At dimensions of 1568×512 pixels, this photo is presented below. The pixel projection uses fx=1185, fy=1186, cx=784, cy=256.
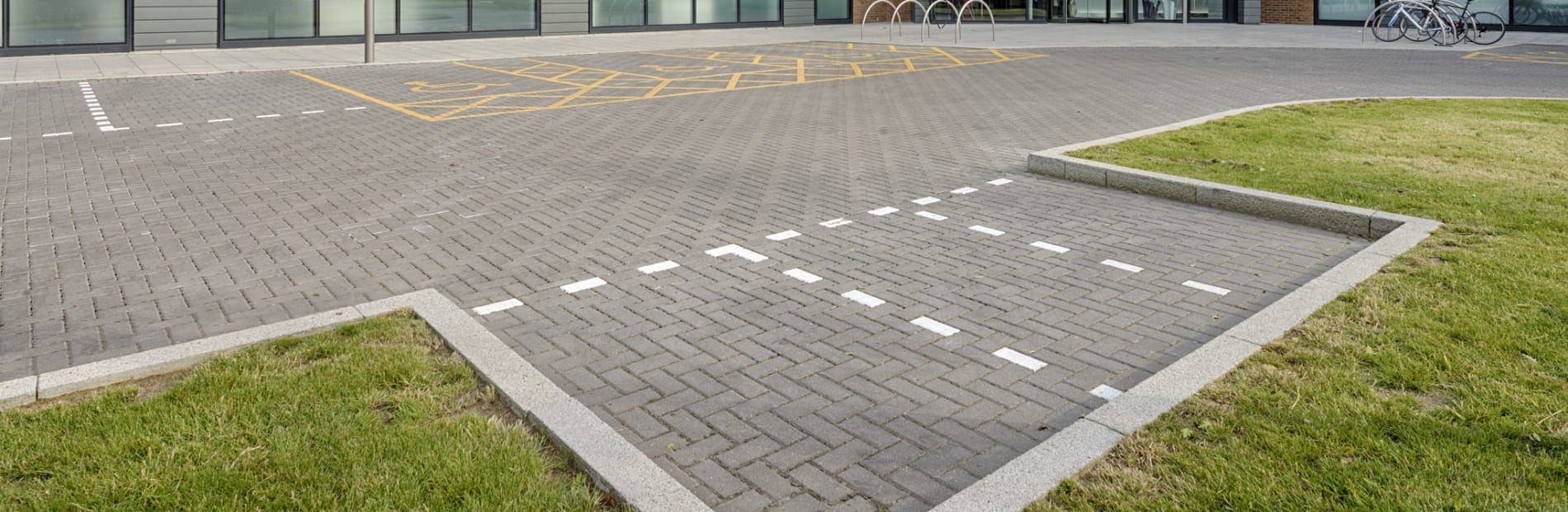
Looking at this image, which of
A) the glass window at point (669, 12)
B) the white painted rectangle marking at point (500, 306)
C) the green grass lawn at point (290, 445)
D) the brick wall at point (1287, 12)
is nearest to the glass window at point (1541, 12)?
the brick wall at point (1287, 12)

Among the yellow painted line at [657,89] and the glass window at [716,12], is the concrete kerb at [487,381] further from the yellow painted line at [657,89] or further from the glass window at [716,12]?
the glass window at [716,12]

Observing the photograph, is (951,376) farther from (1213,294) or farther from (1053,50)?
(1053,50)

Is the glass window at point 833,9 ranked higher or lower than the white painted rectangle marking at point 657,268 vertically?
higher

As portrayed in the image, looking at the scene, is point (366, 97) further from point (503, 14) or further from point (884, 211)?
point (503, 14)

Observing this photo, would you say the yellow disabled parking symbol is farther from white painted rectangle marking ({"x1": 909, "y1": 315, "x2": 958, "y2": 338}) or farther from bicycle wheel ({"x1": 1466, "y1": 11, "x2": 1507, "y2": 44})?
bicycle wheel ({"x1": 1466, "y1": 11, "x2": 1507, "y2": 44})

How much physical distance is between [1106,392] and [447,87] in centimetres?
1392

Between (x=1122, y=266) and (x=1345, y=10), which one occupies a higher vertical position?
(x=1345, y=10)

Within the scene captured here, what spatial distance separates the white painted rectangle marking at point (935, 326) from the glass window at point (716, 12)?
25.8 meters

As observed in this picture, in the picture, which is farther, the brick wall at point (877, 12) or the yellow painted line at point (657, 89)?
the brick wall at point (877, 12)

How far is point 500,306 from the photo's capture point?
19.1ft

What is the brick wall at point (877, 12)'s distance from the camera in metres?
34.4

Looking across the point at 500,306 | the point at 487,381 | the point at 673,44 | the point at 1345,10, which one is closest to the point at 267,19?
the point at 673,44

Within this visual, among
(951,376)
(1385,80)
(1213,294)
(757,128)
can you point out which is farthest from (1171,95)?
(951,376)

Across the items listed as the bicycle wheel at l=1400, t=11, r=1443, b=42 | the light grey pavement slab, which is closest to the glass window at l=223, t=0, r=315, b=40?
the light grey pavement slab
